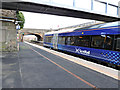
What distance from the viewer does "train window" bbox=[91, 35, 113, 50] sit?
8.52 m

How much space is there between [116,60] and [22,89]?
6549 millimetres

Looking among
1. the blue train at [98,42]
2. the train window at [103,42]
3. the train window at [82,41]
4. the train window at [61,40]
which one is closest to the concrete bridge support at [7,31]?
the train window at [61,40]

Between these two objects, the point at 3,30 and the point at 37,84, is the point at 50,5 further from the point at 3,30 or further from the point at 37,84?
the point at 37,84

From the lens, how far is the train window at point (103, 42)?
8.52 metres

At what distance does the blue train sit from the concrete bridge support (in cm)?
763

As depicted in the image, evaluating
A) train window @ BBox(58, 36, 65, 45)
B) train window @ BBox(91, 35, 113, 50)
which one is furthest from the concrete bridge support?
train window @ BBox(91, 35, 113, 50)

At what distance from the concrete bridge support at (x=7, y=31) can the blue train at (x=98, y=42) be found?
7625 millimetres

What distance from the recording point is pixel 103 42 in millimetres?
9148

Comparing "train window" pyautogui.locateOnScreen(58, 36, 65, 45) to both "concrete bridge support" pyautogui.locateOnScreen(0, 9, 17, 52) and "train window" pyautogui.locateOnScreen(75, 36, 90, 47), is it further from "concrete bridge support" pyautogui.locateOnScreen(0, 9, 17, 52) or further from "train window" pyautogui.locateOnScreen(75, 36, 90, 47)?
"concrete bridge support" pyautogui.locateOnScreen(0, 9, 17, 52)

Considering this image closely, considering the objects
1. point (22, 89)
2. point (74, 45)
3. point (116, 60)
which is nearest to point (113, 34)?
point (116, 60)

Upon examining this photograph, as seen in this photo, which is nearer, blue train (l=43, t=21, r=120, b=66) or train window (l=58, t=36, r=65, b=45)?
blue train (l=43, t=21, r=120, b=66)

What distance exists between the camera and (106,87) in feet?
15.3

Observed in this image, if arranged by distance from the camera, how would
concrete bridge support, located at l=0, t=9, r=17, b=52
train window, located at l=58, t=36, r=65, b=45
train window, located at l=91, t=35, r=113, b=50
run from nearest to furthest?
train window, located at l=91, t=35, r=113, b=50 → concrete bridge support, located at l=0, t=9, r=17, b=52 → train window, located at l=58, t=36, r=65, b=45

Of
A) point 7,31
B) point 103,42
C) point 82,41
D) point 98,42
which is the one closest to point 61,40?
point 82,41
